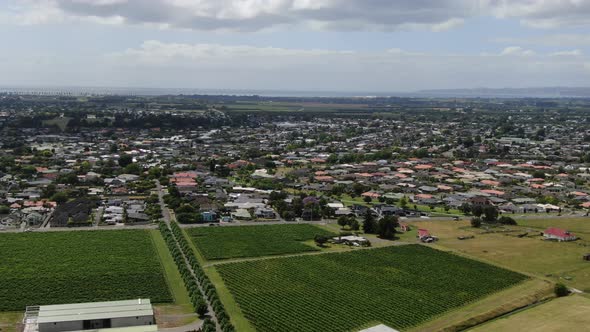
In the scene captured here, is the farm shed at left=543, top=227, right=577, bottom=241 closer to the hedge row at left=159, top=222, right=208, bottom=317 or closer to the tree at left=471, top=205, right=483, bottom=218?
the tree at left=471, top=205, right=483, bottom=218

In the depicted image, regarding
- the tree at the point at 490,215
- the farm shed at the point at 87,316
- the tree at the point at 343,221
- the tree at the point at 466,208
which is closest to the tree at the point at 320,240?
the tree at the point at 343,221

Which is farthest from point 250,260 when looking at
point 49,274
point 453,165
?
point 453,165

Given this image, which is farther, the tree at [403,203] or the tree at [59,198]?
the tree at [403,203]

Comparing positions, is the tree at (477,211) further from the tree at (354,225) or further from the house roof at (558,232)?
the tree at (354,225)

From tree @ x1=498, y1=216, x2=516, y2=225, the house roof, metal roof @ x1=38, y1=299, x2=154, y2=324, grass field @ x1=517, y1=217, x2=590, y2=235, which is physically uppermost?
metal roof @ x1=38, y1=299, x2=154, y2=324

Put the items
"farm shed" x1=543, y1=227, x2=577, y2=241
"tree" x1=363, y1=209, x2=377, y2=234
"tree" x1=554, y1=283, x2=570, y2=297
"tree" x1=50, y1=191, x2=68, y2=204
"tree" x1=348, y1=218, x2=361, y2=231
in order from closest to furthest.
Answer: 1. "tree" x1=554, y1=283, x2=570, y2=297
2. "farm shed" x1=543, y1=227, x2=577, y2=241
3. "tree" x1=363, y1=209, x2=377, y2=234
4. "tree" x1=348, y1=218, x2=361, y2=231
5. "tree" x1=50, y1=191, x2=68, y2=204

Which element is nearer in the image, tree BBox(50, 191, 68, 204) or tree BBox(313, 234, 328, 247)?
tree BBox(313, 234, 328, 247)

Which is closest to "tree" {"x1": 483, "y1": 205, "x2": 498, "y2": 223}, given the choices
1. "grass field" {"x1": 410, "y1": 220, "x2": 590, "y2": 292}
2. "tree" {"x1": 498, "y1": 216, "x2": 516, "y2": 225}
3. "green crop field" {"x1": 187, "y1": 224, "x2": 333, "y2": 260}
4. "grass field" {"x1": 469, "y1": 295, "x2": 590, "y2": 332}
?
"tree" {"x1": 498, "y1": 216, "x2": 516, "y2": 225}
